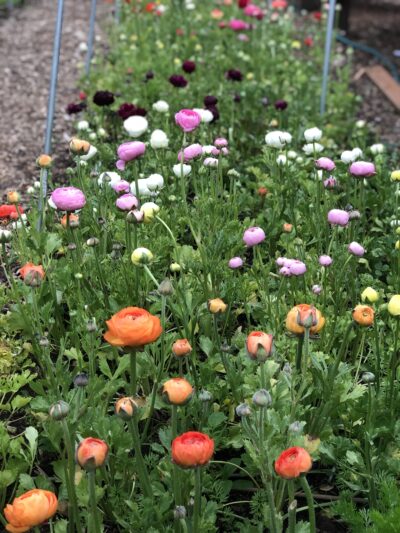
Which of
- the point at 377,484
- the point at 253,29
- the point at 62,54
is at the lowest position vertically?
the point at 62,54

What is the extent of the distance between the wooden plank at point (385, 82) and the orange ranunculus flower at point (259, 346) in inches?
160

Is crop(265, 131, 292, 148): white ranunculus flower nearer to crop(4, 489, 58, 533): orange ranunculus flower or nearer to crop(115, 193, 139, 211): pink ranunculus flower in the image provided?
crop(115, 193, 139, 211): pink ranunculus flower

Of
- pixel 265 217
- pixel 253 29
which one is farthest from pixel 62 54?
pixel 265 217

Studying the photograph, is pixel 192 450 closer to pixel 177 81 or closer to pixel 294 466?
pixel 294 466

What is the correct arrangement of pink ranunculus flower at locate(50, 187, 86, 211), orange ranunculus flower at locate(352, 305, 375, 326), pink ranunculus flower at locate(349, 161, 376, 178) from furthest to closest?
pink ranunculus flower at locate(349, 161, 376, 178) → pink ranunculus flower at locate(50, 187, 86, 211) → orange ranunculus flower at locate(352, 305, 375, 326)

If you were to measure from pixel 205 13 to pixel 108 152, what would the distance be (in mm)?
3086

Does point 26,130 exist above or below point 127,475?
below

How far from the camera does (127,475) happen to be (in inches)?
70.9

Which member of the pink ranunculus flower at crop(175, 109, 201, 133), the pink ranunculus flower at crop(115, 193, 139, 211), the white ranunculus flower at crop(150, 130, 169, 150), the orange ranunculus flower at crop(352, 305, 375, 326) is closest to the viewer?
the orange ranunculus flower at crop(352, 305, 375, 326)

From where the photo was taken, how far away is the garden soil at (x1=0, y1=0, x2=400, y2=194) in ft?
13.7

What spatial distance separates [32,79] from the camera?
215 inches

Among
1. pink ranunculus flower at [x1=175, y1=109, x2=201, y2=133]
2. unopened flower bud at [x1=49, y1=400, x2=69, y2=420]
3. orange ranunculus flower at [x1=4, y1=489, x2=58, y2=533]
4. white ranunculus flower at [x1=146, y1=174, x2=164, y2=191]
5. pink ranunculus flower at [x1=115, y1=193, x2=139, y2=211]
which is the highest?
pink ranunculus flower at [x1=175, y1=109, x2=201, y2=133]

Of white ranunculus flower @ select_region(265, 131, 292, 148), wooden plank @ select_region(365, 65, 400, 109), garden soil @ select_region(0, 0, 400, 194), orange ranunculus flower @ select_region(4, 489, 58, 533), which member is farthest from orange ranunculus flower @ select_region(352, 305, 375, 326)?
wooden plank @ select_region(365, 65, 400, 109)

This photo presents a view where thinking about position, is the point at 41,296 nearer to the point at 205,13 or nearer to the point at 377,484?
the point at 377,484
